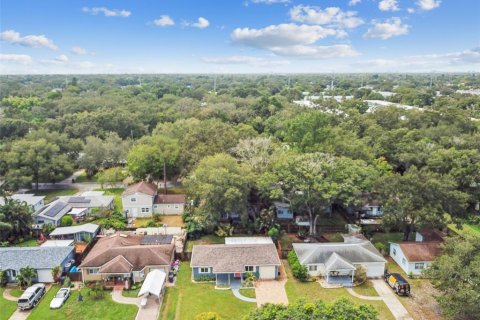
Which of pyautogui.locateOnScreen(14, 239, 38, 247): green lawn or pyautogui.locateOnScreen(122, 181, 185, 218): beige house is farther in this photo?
pyautogui.locateOnScreen(122, 181, 185, 218): beige house

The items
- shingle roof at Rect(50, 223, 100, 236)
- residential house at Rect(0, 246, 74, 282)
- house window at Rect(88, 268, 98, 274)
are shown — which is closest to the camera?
residential house at Rect(0, 246, 74, 282)

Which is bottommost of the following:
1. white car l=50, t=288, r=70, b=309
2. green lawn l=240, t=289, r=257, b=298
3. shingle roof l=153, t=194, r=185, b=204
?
green lawn l=240, t=289, r=257, b=298

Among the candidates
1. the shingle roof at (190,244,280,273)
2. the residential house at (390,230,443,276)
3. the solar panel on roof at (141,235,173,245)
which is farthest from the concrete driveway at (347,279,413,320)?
the solar panel on roof at (141,235,173,245)

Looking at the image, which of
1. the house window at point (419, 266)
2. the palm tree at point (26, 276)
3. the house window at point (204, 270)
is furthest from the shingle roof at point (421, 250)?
the palm tree at point (26, 276)

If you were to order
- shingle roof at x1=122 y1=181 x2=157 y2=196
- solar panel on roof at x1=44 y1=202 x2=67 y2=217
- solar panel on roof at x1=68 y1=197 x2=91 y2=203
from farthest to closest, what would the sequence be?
solar panel on roof at x1=68 y1=197 x2=91 y2=203 → shingle roof at x1=122 y1=181 x2=157 y2=196 → solar panel on roof at x1=44 y1=202 x2=67 y2=217

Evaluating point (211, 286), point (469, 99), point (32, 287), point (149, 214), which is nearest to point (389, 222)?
point (211, 286)

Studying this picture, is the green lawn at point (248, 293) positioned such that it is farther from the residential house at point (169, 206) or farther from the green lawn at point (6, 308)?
the residential house at point (169, 206)

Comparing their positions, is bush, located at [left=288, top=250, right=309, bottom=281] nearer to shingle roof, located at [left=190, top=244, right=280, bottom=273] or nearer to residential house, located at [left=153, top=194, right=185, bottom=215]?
shingle roof, located at [left=190, top=244, right=280, bottom=273]
